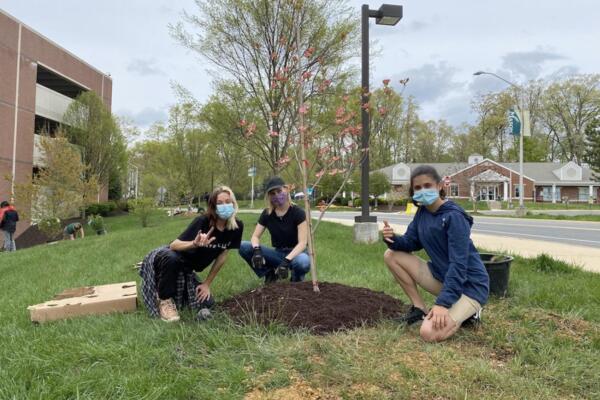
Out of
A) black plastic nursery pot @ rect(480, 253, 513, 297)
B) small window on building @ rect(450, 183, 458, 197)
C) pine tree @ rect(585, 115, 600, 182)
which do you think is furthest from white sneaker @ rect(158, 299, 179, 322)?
small window on building @ rect(450, 183, 458, 197)

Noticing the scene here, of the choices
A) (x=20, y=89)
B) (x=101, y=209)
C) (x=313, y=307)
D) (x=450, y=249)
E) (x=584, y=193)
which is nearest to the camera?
(x=450, y=249)

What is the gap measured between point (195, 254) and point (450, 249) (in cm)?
213

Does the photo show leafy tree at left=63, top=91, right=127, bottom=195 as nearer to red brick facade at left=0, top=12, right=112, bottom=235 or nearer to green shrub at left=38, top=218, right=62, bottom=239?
red brick facade at left=0, top=12, right=112, bottom=235

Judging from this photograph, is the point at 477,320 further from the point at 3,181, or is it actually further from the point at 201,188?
the point at 201,188

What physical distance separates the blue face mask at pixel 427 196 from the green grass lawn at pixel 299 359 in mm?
970

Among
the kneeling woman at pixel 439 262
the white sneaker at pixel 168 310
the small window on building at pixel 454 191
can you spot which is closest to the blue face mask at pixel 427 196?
the kneeling woman at pixel 439 262

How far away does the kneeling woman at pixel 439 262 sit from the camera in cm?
304

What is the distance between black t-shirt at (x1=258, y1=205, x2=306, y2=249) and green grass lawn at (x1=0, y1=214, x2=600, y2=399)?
137 cm

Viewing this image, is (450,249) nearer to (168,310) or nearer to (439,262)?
(439,262)

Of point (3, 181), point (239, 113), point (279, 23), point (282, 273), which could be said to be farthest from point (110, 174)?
point (282, 273)

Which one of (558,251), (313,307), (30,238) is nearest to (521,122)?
(558,251)

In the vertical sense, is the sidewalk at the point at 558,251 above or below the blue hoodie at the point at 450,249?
below

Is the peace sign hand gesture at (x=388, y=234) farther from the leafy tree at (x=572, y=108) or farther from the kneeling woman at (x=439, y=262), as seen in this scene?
the leafy tree at (x=572, y=108)

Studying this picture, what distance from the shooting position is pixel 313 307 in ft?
11.8
